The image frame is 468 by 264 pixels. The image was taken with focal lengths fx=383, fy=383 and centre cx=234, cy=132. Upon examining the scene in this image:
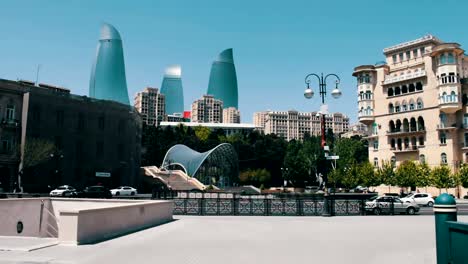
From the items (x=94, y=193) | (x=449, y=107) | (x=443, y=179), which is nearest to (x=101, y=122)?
(x=94, y=193)

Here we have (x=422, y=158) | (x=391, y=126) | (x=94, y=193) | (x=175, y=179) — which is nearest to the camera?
(x=94, y=193)

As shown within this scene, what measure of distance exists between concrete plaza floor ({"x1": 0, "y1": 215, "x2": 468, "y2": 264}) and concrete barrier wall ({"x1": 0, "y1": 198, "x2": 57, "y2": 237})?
5078 millimetres

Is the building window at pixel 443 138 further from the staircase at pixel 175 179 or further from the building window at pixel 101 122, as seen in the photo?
the building window at pixel 101 122

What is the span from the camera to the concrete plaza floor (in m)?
10.1

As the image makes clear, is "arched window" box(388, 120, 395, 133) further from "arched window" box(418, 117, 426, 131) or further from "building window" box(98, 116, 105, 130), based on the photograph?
"building window" box(98, 116, 105, 130)

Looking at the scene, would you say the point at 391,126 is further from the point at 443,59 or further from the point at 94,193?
the point at 94,193

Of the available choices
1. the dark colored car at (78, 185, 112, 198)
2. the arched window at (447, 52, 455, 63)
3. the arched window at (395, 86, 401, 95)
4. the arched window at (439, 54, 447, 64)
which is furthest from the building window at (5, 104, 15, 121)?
the arched window at (447, 52, 455, 63)

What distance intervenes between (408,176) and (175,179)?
4150cm

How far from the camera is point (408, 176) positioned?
62031mm

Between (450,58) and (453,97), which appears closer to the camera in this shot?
(453,97)

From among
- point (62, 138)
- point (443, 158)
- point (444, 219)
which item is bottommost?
point (444, 219)

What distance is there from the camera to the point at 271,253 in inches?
435

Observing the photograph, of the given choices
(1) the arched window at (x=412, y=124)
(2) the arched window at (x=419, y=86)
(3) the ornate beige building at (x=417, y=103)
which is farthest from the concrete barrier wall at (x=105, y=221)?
(2) the arched window at (x=419, y=86)

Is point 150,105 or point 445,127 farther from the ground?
point 150,105
